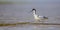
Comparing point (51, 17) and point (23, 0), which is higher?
point (23, 0)

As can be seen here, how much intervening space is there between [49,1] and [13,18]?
56 centimetres

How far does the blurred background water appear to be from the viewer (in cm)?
116

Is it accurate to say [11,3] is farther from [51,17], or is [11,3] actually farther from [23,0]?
[51,17]

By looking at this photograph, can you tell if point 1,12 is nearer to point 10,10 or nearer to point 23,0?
point 10,10

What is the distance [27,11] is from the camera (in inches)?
52.6

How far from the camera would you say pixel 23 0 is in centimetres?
146

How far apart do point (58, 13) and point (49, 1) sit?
24 cm

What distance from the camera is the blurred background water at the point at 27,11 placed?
45.6 inches

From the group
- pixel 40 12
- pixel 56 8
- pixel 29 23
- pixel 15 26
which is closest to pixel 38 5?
pixel 40 12

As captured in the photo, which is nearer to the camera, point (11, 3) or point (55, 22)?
point (55, 22)

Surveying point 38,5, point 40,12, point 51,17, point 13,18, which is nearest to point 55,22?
point 51,17

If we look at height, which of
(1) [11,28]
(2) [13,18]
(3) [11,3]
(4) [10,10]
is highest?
(3) [11,3]

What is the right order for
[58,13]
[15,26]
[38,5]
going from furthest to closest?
[38,5] < [58,13] < [15,26]

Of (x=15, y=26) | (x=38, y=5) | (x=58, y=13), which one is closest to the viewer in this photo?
(x=15, y=26)
